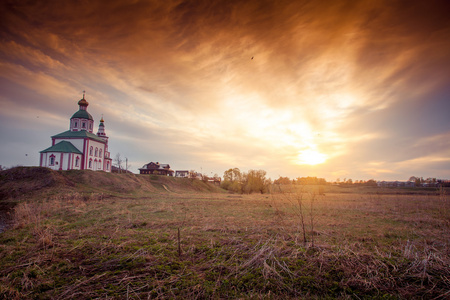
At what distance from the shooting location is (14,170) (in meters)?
32.8

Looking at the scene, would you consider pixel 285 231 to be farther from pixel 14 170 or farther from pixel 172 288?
pixel 14 170

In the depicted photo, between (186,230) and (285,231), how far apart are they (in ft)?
12.6

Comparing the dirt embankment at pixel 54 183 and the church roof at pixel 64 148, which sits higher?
the church roof at pixel 64 148

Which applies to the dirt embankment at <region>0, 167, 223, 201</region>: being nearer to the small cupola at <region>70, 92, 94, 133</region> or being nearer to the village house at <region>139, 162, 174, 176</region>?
the small cupola at <region>70, 92, 94, 133</region>

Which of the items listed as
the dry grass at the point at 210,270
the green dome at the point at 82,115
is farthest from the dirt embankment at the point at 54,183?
the dry grass at the point at 210,270

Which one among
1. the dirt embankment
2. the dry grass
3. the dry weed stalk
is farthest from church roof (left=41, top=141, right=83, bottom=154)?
the dry weed stalk

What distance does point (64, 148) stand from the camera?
46156 mm

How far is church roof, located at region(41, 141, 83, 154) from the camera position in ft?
149

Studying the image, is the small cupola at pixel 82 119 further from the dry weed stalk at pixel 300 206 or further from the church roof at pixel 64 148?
the dry weed stalk at pixel 300 206

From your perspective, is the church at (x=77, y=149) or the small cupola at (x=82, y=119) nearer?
the church at (x=77, y=149)

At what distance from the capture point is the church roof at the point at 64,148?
45.5m

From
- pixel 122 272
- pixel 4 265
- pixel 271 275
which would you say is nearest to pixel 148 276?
pixel 122 272

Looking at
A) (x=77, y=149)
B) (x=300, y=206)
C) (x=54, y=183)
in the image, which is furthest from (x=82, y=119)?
(x=300, y=206)

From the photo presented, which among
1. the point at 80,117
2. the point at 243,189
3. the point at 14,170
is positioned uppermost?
the point at 80,117
